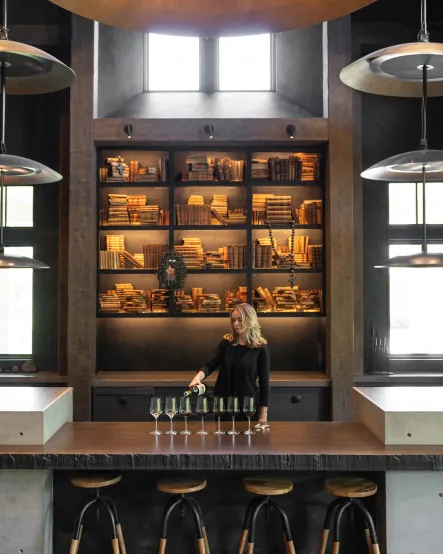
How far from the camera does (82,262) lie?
5531 millimetres

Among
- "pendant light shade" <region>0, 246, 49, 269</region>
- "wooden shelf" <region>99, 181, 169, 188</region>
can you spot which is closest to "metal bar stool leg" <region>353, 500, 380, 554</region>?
"pendant light shade" <region>0, 246, 49, 269</region>

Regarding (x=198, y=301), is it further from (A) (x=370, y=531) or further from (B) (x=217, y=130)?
(A) (x=370, y=531)

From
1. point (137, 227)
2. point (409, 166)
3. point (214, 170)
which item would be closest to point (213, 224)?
point (214, 170)

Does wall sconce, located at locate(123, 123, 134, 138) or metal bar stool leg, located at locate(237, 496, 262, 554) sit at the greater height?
wall sconce, located at locate(123, 123, 134, 138)

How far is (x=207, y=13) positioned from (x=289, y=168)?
4.98m

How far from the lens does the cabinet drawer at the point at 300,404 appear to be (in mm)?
5496

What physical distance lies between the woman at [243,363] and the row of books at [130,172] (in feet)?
6.87

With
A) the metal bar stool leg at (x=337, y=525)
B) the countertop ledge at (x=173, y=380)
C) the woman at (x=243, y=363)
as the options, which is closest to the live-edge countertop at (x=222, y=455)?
the metal bar stool leg at (x=337, y=525)

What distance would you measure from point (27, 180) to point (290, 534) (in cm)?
249

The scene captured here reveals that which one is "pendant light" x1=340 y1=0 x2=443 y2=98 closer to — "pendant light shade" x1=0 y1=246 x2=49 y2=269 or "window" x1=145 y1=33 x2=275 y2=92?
"pendant light shade" x1=0 y1=246 x2=49 y2=269

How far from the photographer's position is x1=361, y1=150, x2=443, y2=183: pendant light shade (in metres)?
2.91

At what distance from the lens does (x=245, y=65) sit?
6.21m

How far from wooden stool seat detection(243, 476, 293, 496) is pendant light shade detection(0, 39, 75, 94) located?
7.05 feet

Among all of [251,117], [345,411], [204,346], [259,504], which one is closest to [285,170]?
[251,117]
